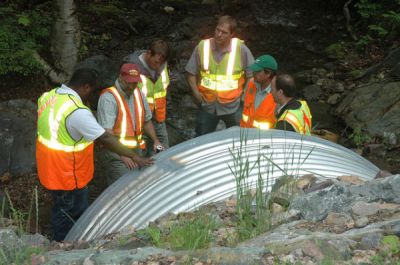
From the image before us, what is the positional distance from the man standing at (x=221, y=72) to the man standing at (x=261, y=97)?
62 cm

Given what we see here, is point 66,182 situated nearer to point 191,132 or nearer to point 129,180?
point 129,180

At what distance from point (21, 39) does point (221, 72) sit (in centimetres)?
483

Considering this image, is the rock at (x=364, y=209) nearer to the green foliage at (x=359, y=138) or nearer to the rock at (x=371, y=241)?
the rock at (x=371, y=241)

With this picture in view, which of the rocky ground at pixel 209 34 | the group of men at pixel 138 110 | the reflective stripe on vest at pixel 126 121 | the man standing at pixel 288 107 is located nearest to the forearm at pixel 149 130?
the group of men at pixel 138 110

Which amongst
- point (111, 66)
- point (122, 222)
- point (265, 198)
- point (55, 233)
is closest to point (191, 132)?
point (111, 66)

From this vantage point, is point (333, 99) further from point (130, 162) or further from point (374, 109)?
point (130, 162)

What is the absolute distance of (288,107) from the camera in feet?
20.8

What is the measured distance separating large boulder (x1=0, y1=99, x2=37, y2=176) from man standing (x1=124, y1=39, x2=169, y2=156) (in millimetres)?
2380

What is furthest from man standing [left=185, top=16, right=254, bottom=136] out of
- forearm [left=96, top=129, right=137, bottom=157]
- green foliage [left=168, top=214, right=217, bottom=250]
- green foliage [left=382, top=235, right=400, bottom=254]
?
green foliage [left=382, top=235, right=400, bottom=254]

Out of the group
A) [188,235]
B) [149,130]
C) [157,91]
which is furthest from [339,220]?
[157,91]

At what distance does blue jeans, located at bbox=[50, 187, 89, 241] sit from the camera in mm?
6484

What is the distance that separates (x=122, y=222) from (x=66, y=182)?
888 mm

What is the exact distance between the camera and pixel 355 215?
464cm

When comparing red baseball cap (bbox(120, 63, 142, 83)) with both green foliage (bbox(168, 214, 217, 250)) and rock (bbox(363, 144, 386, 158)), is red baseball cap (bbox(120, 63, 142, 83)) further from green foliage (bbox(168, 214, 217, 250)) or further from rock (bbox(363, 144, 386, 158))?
rock (bbox(363, 144, 386, 158))
